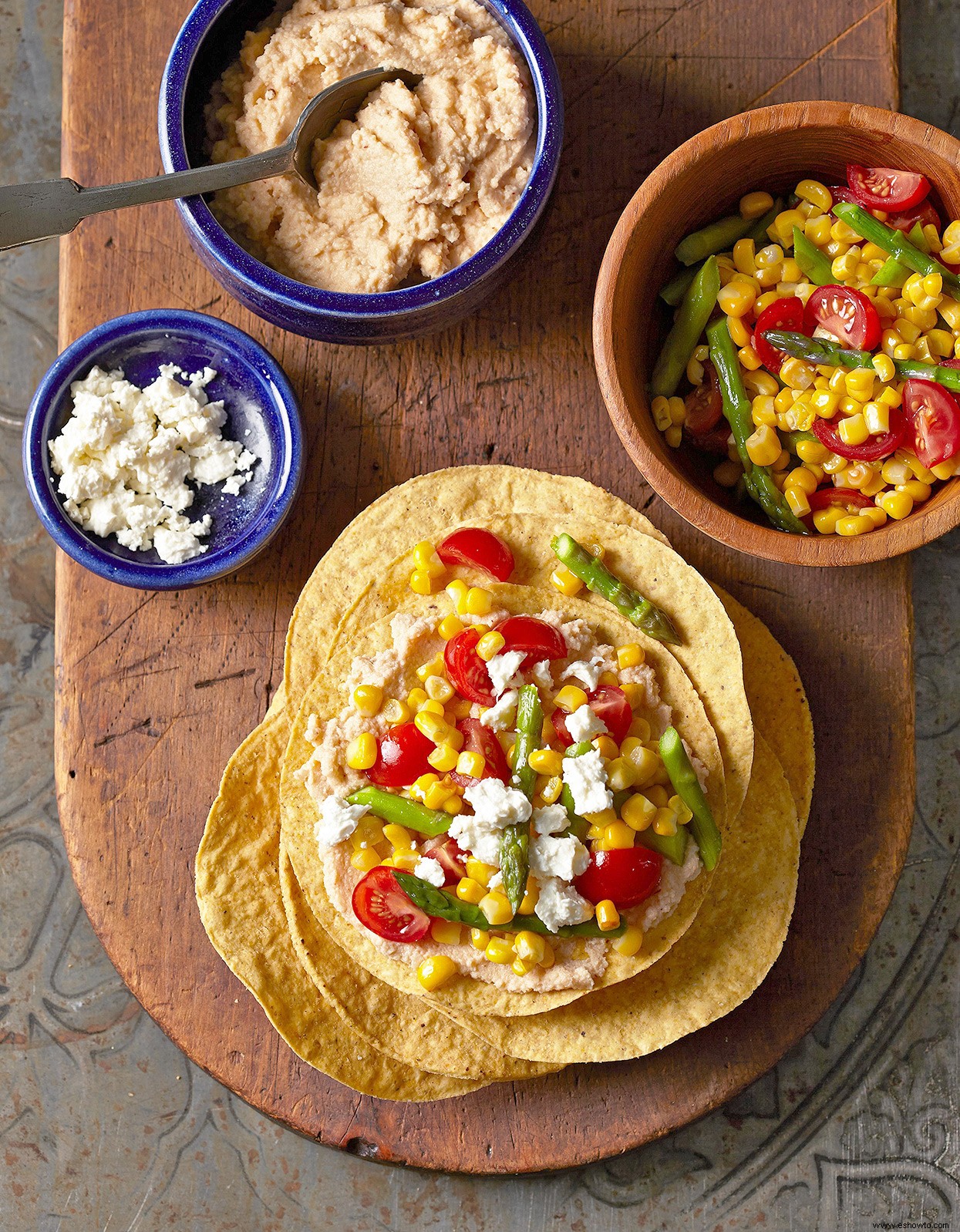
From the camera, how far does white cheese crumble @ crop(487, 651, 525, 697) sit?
2904 millimetres

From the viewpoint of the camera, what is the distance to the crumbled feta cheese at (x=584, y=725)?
2859 millimetres

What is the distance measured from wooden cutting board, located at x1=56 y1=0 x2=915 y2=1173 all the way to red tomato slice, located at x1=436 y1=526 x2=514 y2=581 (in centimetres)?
38

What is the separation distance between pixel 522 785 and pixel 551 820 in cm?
13

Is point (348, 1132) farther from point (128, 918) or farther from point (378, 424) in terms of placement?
point (378, 424)

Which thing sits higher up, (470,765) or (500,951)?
(470,765)

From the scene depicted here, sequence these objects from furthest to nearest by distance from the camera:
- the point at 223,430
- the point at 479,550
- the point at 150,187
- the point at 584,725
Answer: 1. the point at 223,430
2. the point at 479,550
3. the point at 584,725
4. the point at 150,187

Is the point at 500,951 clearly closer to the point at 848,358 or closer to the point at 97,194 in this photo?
the point at 848,358

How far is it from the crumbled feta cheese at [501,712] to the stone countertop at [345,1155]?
6.10 feet

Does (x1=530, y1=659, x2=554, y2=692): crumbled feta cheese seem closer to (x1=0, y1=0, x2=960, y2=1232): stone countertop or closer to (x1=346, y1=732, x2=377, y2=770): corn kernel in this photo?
(x1=346, y1=732, x2=377, y2=770): corn kernel

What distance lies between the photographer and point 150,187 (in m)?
2.75

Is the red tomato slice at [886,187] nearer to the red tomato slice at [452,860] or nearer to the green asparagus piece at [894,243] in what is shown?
the green asparagus piece at [894,243]

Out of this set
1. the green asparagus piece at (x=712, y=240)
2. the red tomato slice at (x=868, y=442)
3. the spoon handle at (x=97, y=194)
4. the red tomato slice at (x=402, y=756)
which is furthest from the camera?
the green asparagus piece at (x=712, y=240)

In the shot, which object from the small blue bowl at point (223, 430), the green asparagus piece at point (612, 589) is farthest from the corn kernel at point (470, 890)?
the small blue bowl at point (223, 430)

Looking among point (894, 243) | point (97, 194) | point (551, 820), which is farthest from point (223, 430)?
point (894, 243)
